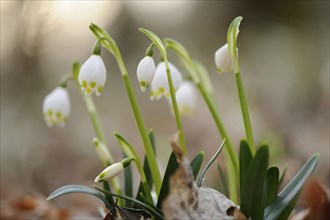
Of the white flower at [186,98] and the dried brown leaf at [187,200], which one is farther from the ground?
the white flower at [186,98]

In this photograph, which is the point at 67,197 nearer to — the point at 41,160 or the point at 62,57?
the point at 41,160

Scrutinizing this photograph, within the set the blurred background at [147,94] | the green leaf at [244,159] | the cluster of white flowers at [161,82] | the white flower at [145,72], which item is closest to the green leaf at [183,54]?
the cluster of white flowers at [161,82]

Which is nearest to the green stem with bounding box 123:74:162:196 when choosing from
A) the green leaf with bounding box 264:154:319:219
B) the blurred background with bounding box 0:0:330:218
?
the green leaf with bounding box 264:154:319:219

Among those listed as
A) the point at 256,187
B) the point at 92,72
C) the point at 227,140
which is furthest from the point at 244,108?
the point at 92,72

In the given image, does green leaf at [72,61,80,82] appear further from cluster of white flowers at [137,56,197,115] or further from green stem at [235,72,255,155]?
green stem at [235,72,255,155]

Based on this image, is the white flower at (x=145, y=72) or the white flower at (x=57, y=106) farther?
the white flower at (x=57, y=106)

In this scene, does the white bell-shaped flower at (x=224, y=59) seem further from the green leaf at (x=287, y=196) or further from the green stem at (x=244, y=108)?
the green leaf at (x=287, y=196)

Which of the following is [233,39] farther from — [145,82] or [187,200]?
[187,200]
